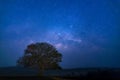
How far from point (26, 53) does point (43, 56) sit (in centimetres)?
496

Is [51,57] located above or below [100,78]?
above

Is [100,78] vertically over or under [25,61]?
under

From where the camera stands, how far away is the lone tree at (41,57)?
81.6 metres

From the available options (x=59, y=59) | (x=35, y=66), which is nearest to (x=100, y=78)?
(x=59, y=59)

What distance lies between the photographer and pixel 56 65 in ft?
277

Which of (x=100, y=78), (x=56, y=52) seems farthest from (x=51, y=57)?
(x=100, y=78)

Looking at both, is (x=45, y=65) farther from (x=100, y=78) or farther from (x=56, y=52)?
(x=100, y=78)

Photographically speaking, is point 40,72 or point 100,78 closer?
point 100,78

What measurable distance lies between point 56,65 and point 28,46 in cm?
879

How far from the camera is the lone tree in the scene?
81625 millimetres

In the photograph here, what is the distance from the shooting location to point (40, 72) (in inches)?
3351

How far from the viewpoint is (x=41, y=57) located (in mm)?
81375

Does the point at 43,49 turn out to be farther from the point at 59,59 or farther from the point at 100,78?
the point at 100,78

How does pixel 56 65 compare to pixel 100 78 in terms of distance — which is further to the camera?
pixel 56 65
